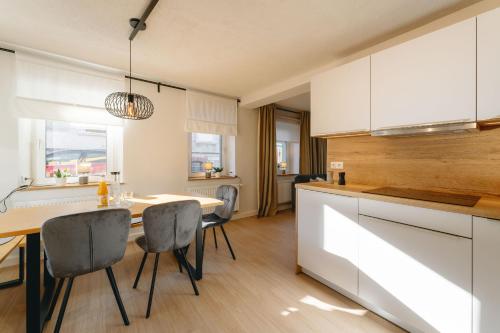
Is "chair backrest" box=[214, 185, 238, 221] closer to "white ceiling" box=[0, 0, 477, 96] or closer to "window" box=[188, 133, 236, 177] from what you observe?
"window" box=[188, 133, 236, 177]

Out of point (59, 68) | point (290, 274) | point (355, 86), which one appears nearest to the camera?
point (355, 86)

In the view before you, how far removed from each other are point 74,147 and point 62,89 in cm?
73

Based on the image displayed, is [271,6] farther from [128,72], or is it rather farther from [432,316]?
[432,316]

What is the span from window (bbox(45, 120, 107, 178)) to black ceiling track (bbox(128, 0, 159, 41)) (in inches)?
61.6

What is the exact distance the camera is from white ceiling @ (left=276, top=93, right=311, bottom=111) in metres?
4.14

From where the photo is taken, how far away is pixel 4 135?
2.27 m

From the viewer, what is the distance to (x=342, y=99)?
6.55 feet

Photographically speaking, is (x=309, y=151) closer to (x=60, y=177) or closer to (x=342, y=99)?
(x=342, y=99)

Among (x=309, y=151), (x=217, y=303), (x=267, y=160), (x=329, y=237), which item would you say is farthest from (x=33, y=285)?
(x=309, y=151)

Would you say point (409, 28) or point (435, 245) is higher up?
point (409, 28)

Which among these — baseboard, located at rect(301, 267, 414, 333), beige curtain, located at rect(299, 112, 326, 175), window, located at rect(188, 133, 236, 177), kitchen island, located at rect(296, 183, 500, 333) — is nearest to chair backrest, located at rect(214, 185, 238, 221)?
kitchen island, located at rect(296, 183, 500, 333)

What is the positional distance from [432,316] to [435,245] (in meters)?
0.44

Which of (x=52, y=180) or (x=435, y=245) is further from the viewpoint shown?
(x=52, y=180)

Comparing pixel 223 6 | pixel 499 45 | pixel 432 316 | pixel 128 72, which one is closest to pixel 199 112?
pixel 128 72
